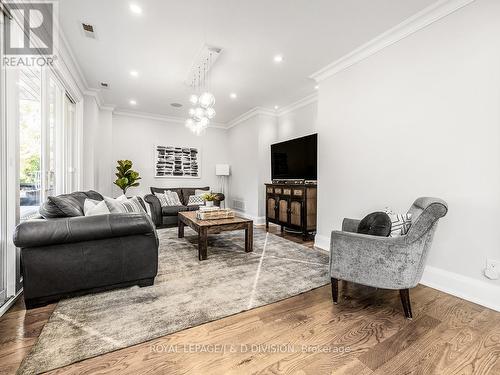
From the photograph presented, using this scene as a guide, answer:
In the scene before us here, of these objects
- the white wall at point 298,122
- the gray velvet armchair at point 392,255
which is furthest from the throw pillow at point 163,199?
the gray velvet armchair at point 392,255

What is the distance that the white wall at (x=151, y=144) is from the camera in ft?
19.1

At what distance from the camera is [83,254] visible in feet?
6.31

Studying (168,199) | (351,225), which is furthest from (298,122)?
(168,199)

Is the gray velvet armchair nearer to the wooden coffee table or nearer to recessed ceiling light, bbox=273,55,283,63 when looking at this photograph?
the wooden coffee table

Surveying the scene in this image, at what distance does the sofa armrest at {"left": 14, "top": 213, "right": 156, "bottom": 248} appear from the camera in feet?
5.75

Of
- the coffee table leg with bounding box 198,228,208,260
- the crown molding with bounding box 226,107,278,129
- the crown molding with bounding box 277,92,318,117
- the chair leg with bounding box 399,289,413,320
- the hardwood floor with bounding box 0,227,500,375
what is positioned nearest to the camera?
the hardwood floor with bounding box 0,227,500,375

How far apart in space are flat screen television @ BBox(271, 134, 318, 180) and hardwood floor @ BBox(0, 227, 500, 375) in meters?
2.43

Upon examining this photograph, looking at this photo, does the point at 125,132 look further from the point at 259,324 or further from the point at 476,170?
the point at 476,170

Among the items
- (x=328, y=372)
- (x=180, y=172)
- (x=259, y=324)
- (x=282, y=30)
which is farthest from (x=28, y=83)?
(x=180, y=172)

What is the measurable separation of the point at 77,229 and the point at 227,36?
2.57 metres

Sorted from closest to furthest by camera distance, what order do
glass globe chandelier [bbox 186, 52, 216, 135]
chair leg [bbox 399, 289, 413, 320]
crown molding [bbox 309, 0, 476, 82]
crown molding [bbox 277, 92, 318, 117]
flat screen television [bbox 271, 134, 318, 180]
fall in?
1. chair leg [bbox 399, 289, 413, 320]
2. crown molding [bbox 309, 0, 476, 82]
3. glass globe chandelier [bbox 186, 52, 216, 135]
4. flat screen television [bbox 271, 134, 318, 180]
5. crown molding [bbox 277, 92, 318, 117]

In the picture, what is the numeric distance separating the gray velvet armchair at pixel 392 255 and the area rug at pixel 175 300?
0.57 metres

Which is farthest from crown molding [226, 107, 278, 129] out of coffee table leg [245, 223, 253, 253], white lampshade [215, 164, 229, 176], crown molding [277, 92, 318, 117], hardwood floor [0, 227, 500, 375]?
hardwood floor [0, 227, 500, 375]

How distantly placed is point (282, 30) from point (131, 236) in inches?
106
